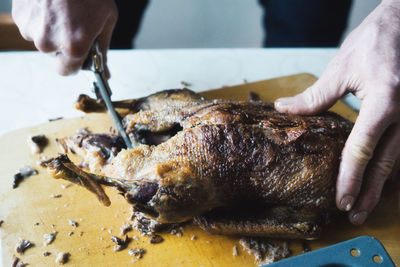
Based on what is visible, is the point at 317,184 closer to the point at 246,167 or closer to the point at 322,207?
the point at 322,207

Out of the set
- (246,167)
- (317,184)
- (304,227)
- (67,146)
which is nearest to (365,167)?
(317,184)

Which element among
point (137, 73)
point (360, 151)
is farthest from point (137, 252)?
point (137, 73)

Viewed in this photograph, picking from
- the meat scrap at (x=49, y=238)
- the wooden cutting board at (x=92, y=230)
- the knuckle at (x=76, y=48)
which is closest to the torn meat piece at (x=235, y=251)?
the wooden cutting board at (x=92, y=230)

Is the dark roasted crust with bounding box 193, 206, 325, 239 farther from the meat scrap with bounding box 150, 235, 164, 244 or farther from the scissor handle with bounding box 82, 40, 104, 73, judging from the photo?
the scissor handle with bounding box 82, 40, 104, 73

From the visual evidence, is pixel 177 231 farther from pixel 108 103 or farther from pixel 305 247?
pixel 108 103

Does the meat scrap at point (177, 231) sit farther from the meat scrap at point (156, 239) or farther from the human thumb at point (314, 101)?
the human thumb at point (314, 101)

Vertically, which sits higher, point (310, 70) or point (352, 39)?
point (352, 39)
